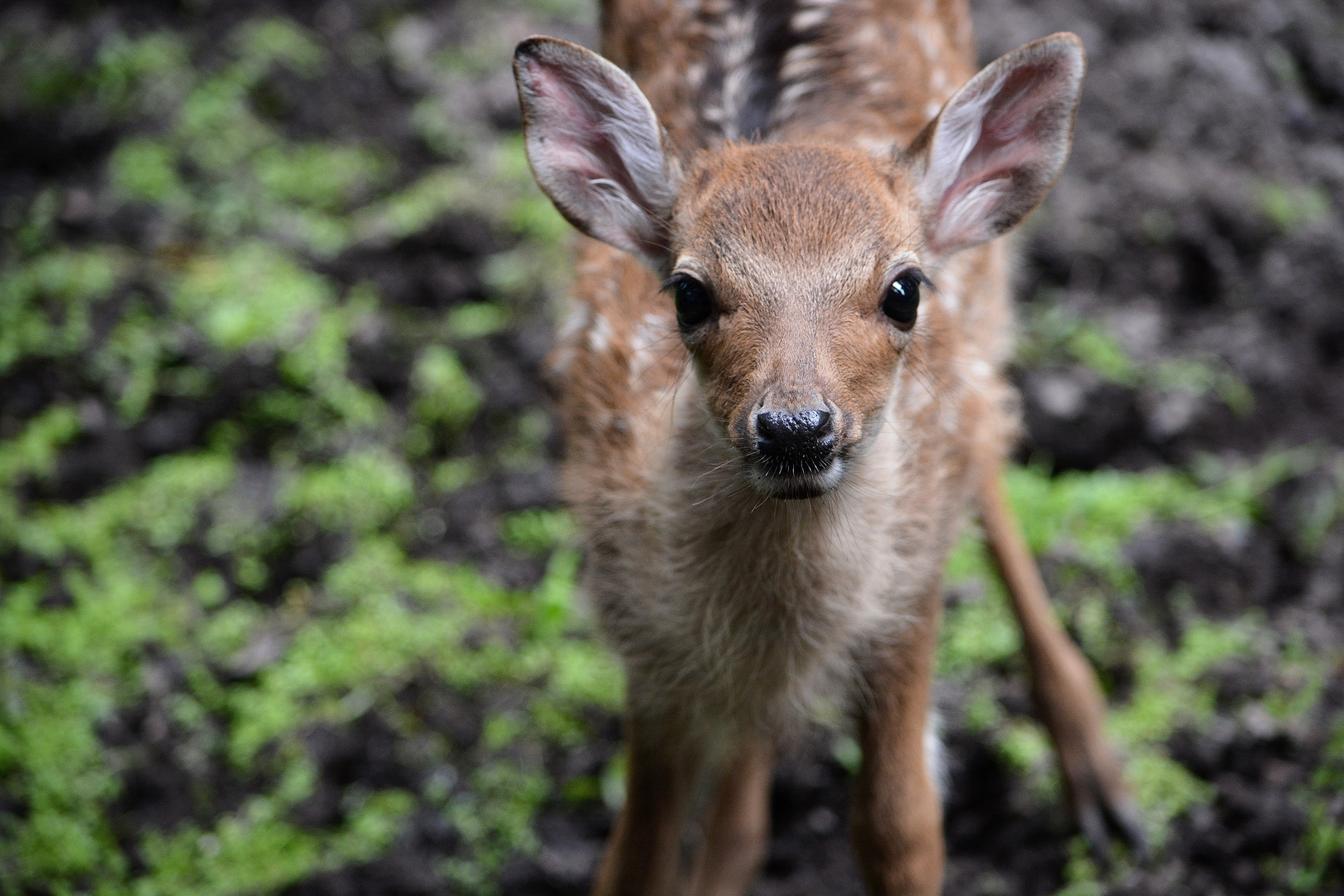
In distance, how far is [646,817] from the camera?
3260 millimetres

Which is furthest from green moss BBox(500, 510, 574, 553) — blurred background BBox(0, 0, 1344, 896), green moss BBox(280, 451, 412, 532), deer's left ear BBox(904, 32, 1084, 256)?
deer's left ear BBox(904, 32, 1084, 256)

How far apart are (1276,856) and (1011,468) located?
169 cm

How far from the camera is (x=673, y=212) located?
2910 millimetres

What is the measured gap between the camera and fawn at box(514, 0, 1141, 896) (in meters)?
2.60

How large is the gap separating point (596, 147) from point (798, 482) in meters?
1.04

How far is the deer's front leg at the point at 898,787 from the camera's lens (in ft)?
9.71

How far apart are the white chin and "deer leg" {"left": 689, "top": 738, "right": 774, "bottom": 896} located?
48.4 inches

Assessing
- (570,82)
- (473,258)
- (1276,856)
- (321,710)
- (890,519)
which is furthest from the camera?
(473,258)

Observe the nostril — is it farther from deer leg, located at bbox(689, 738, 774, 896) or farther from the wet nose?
deer leg, located at bbox(689, 738, 774, 896)

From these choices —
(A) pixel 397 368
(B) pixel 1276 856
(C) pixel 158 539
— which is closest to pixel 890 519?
(B) pixel 1276 856

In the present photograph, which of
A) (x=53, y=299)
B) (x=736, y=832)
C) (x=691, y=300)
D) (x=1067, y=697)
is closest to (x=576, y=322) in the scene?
(x=691, y=300)

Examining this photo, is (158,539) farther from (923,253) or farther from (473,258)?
(923,253)

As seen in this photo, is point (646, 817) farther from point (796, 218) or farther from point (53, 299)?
point (53, 299)

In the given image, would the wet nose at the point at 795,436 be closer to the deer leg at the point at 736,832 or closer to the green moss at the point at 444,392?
the deer leg at the point at 736,832
